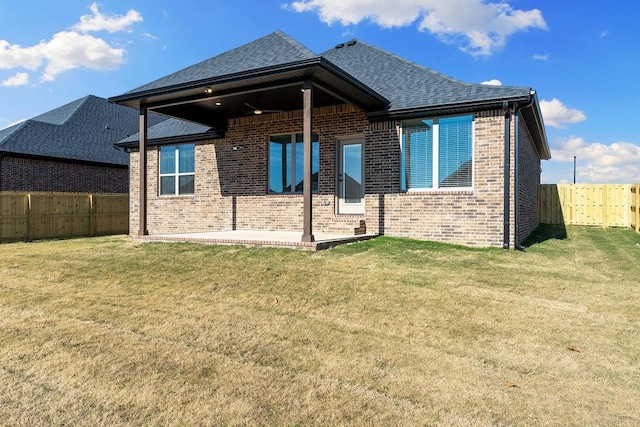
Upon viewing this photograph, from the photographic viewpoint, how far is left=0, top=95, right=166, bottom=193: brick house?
701 inches

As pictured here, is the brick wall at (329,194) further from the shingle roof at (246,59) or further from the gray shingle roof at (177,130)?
the shingle roof at (246,59)

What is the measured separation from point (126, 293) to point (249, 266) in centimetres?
197

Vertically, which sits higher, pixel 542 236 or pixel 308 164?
pixel 308 164

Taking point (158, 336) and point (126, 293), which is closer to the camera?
point (158, 336)

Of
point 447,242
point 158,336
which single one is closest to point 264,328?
point 158,336

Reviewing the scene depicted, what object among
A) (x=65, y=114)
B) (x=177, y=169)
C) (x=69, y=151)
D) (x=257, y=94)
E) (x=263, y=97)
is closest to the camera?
(x=257, y=94)

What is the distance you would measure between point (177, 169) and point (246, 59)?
5768mm

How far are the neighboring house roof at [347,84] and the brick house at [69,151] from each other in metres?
10.5

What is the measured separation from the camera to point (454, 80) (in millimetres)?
10898

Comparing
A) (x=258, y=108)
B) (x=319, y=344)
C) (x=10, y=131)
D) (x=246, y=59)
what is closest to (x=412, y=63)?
(x=258, y=108)

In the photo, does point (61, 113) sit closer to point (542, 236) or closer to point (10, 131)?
point (10, 131)

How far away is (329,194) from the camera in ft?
36.7

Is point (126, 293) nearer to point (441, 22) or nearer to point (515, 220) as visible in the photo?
point (515, 220)

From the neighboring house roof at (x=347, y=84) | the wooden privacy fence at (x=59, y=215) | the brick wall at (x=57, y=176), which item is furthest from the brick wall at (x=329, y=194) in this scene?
the brick wall at (x=57, y=176)
